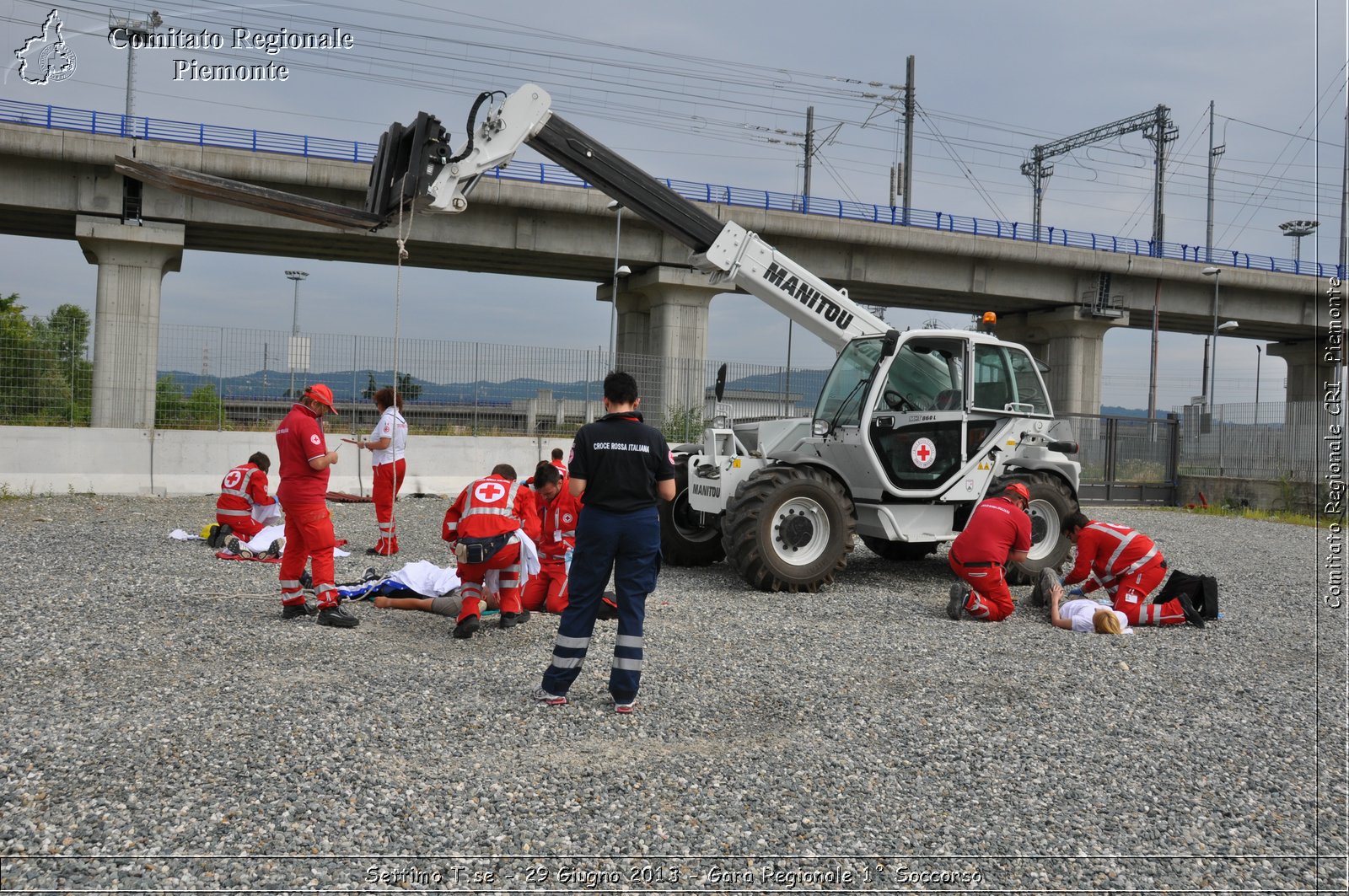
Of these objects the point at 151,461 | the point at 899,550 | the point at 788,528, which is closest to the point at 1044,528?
the point at 899,550

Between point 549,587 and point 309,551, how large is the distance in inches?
73.3

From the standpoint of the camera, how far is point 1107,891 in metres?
3.37

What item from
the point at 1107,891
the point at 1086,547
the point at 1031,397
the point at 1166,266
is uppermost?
the point at 1166,266

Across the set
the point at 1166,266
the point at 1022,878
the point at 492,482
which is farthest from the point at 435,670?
the point at 1166,266

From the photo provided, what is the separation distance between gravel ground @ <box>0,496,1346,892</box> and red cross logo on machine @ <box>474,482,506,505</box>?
1035 mm

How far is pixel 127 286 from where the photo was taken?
2325 centimetres

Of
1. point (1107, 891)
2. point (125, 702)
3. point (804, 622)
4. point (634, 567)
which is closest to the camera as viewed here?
point (1107, 891)

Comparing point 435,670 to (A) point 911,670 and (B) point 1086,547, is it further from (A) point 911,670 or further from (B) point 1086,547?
(B) point 1086,547

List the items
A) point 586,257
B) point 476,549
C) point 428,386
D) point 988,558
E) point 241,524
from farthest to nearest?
point 586,257 < point 428,386 < point 241,524 < point 988,558 < point 476,549

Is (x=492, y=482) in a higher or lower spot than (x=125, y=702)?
higher

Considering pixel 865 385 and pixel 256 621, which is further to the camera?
pixel 865 385

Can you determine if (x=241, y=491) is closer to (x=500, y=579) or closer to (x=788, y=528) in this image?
(x=500, y=579)

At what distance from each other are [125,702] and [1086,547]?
725 centimetres

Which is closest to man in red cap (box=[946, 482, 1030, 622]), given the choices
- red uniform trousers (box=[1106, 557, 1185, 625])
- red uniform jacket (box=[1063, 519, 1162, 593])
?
red uniform jacket (box=[1063, 519, 1162, 593])
